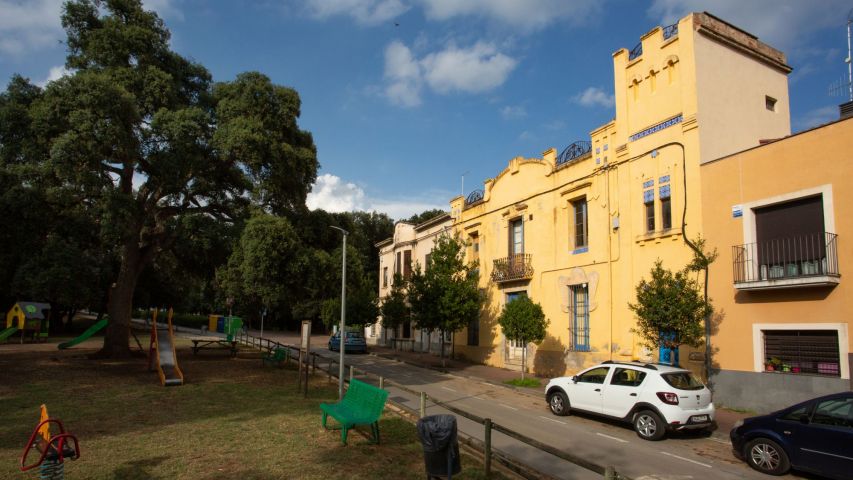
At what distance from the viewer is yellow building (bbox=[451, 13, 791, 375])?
17.3m

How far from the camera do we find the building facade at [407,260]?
111 ft

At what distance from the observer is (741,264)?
49.1 ft

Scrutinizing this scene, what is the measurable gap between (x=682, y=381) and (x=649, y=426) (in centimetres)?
126

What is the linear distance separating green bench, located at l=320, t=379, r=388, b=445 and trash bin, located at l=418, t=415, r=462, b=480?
273 centimetres

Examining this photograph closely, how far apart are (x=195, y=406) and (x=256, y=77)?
45.7ft

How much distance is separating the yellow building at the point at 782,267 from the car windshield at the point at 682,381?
3.52m

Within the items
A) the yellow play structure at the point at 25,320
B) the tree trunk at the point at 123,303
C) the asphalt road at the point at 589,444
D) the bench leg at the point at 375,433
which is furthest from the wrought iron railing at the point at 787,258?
the yellow play structure at the point at 25,320

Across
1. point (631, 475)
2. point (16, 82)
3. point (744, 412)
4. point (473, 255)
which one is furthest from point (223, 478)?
point (473, 255)

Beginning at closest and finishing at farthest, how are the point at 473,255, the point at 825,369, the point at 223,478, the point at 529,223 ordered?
the point at 223,478
the point at 825,369
the point at 529,223
the point at 473,255

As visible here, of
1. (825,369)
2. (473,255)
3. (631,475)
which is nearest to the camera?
(631,475)

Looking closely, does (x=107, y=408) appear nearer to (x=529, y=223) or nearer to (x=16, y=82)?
(x=16, y=82)

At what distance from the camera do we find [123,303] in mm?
23484

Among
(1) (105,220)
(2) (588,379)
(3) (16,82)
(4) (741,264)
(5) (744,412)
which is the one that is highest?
(3) (16,82)

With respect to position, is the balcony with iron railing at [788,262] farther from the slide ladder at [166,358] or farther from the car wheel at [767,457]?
the slide ladder at [166,358]
